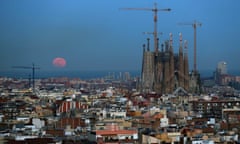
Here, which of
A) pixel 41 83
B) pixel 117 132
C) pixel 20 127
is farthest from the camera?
pixel 41 83

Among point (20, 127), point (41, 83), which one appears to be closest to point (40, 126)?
point (20, 127)

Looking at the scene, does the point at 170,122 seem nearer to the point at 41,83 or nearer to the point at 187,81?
the point at 187,81

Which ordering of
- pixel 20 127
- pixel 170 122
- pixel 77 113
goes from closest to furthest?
1. pixel 20 127
2. pixel 170 122
3. pixel 77 113

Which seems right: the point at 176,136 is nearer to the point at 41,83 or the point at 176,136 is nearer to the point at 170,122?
the point at 170,122

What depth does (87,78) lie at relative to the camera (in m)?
132

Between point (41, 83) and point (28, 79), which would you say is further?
point (41, 83)

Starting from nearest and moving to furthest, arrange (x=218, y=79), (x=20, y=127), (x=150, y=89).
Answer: (x=20, y=127) → (x=150, y=89) → (x=218, y=79)

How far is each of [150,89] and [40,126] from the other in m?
49.4

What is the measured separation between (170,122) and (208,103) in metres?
15.5

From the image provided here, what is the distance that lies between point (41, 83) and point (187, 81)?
103ft

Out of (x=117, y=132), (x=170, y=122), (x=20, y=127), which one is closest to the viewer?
(x=117, y=132)

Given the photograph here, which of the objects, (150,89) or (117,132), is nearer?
(117,132)

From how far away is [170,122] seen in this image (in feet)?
126

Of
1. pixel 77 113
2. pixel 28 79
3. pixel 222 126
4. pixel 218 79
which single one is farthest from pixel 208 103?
pixel 218 79
